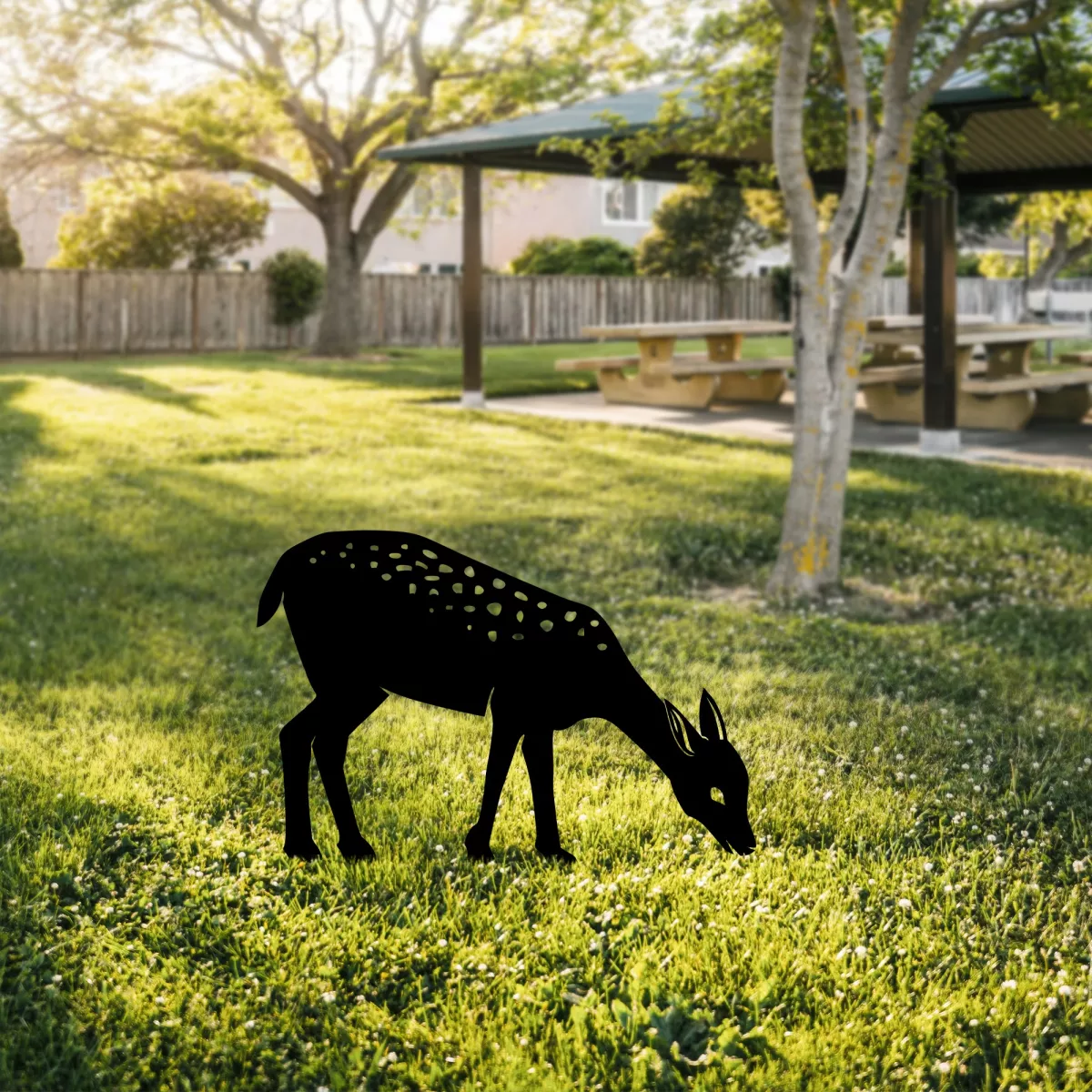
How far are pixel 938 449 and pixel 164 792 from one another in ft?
32.9

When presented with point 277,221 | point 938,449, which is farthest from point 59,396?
point 277,221

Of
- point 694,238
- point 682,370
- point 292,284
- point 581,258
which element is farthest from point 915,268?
point 581,258

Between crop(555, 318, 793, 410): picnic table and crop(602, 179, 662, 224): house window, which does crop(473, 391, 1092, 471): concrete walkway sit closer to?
crop(555, 318, 793, 410): picnic table

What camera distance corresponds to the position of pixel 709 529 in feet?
30.0

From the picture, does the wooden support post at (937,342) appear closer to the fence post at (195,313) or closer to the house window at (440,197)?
the house window at (440,197)

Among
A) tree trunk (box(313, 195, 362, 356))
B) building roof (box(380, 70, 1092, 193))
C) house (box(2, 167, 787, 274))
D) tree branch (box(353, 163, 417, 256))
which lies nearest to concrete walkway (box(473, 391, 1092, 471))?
building roof (box(380, 70, 1092, 193))

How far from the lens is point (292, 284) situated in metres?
29.5

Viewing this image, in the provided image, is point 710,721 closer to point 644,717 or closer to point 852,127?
point 644,717

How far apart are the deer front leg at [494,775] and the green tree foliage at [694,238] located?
3355 cm

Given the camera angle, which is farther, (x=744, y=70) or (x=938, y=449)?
(x=938, y=449)

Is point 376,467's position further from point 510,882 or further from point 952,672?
point 510,882

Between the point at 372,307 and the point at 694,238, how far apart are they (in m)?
9.42

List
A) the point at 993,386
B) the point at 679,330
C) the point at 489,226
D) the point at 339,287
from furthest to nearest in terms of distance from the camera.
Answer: the point at 489,226, the point at 339,287, the point at 679,330, the point at 993,386

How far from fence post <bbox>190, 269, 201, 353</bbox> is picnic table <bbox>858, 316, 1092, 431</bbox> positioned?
16141 millimetres
